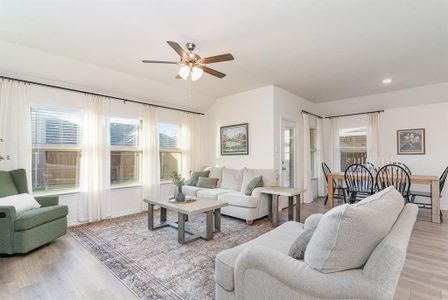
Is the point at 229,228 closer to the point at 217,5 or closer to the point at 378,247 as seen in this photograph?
the point at 378,247

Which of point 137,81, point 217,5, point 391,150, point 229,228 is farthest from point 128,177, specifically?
point 391,150

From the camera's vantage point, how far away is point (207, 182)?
4.91m

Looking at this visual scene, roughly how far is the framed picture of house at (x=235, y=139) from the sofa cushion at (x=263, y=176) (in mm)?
624

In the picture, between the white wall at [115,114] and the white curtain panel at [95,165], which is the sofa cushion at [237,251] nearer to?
the white curtain panel at [95,165]

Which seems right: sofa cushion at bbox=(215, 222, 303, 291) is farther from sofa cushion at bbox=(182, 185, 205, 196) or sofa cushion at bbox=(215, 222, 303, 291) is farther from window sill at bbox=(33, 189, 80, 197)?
window sill at bbox=(33, 189, 80, 197)

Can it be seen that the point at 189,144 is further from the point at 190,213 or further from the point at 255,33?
the point at 255,33

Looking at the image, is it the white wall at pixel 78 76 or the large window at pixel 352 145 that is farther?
the large window at pixel 352 145

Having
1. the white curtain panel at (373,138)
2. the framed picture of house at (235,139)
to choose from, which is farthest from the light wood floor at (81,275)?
the framed picture of house at (235,139)

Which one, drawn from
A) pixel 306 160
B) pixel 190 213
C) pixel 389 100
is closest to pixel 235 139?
pixel 306 160

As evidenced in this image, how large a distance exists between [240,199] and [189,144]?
7.57 ft

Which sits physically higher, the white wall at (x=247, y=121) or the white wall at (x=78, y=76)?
the white wall at (x=78, y=76)

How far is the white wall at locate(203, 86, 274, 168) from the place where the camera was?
4727 millimetres

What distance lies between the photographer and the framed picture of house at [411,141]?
504 cm

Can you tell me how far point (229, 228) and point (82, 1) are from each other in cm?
343
